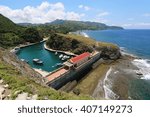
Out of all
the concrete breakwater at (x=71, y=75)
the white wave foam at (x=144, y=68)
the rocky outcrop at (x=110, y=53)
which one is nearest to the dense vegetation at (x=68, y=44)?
the rocky outcrop at (x=110, y=53)

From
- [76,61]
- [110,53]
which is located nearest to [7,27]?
[110,53]

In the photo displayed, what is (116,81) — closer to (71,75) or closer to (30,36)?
(71,75)

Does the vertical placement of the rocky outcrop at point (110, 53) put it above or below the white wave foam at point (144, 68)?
above

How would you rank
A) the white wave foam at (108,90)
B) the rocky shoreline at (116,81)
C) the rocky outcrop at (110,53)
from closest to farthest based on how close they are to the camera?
the white wave foam at (108,90) → the rocky shoreline at (116,81) → the rocky outcrop at (110,53)

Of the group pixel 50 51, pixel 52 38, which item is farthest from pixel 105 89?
pixel 52 38

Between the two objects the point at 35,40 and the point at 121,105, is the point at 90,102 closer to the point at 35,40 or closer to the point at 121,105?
the point at 121,105

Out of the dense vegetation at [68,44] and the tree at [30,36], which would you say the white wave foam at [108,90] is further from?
the tree at [30,36]

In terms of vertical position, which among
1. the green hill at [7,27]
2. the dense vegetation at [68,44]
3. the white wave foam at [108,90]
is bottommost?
the white wave foam at [108,90]

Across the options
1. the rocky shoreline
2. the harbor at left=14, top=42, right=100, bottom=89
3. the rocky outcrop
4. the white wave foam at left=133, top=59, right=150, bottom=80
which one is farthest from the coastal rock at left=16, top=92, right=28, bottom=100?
the rocky outcrop

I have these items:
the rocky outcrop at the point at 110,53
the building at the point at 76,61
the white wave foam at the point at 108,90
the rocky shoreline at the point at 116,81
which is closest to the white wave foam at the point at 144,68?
the rocky shoreline at the point at 116,81

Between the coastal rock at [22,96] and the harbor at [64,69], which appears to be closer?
the coastal rock at [22,96]

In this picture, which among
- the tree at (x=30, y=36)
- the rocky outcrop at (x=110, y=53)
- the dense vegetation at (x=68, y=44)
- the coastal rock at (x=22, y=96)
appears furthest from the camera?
the tree at (x=30, y=36)
